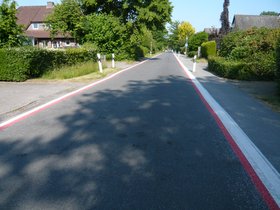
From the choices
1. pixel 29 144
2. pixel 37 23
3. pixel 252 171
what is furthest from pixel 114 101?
pixel 37 23

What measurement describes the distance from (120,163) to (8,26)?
13.7 m

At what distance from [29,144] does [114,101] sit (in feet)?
13.5

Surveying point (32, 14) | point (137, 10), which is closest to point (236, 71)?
point (137, 10)

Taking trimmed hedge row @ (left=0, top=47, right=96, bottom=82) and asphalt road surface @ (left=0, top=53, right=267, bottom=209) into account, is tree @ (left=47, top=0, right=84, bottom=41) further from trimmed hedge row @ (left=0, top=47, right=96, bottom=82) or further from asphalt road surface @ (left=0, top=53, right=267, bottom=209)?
asphalt road surface @ (left=0, top=53, right=267, bottom=209)

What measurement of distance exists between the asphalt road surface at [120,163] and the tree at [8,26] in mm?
9902

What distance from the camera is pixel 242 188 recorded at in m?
3.64

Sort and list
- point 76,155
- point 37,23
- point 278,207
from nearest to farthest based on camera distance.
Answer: point 278,207
point 76,155
point 37,23

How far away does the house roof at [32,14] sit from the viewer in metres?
51.1

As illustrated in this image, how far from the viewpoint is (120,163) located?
4.32 metres

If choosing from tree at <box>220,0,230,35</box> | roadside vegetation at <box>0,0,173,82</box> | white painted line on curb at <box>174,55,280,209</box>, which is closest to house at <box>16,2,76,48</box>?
roadside vegetation at <box>0,0,173,82</box>

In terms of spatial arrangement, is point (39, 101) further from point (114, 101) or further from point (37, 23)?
point (37, 23)

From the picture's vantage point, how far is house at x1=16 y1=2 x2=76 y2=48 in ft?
160

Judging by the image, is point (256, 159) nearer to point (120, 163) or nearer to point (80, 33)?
point (120, 163)

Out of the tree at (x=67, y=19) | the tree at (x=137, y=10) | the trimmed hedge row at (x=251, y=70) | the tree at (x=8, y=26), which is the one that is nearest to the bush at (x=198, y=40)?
the tree at (x=137, y=10)
